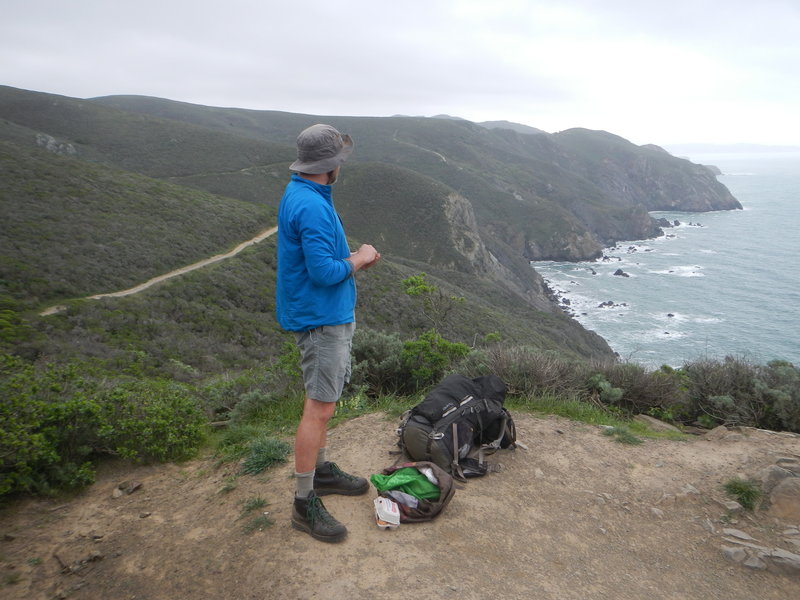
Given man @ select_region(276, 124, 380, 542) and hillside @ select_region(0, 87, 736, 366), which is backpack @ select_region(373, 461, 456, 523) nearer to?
man @ select_region(276, 124, 380, 542)

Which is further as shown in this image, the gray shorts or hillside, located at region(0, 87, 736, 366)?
hillside, located at region(0, 87, 736, 366)

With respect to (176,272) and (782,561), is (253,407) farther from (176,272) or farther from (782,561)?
(176,272)

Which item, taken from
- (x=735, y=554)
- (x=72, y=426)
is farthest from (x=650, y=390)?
(x=72, y=426)

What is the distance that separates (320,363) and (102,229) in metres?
24.6

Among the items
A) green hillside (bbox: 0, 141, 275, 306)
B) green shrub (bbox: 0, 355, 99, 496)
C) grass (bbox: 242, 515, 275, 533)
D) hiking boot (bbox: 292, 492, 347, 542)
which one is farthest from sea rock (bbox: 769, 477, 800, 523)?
green hillside (bbox: 0, 141, 275, 306)

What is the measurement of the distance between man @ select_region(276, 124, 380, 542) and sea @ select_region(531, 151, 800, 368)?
20.0m

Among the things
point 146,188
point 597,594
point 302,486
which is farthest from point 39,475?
point 146,188

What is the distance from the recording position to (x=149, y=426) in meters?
3.59

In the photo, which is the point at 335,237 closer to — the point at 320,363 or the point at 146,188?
the point at 320,363

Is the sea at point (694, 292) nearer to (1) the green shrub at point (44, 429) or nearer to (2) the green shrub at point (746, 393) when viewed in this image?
(2) the green shrub at point (746, 393)

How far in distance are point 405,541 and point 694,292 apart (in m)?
54.5

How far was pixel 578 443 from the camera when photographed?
411cm

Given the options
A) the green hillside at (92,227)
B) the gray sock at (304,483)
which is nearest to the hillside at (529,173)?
the green hillside at (92,227)

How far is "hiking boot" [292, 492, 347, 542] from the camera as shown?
2.62 metres
